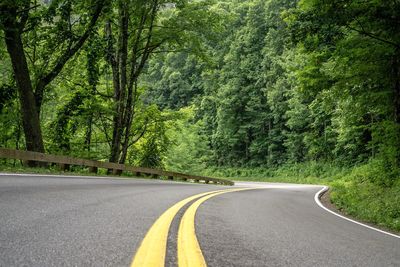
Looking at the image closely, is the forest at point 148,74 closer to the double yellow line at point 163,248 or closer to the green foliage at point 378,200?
the green foliage at point 378,200

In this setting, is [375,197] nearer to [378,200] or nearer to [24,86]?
[378,200]

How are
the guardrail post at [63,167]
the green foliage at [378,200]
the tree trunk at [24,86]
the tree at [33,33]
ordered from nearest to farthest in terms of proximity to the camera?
the green foliage at [378,200], the tree at [33,33], the tree trunk at [24,86], the guardrail post at [63,167]

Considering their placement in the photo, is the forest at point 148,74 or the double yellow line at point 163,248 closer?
the double yellow line at point 163,248

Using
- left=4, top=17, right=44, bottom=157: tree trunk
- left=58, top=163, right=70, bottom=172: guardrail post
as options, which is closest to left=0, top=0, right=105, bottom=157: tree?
left=4, top=17, right=44, bottom=157: tree trunk

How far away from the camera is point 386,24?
1184 cm

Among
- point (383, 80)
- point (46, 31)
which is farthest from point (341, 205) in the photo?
point (46, 31)

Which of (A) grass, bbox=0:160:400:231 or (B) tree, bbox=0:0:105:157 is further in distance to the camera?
(B) tree, bbox=0:0:105:157

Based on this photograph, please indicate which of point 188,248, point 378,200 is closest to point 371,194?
point 378,200

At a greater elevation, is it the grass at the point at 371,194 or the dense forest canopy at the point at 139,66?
the dense forest canopy at the point at 139,66

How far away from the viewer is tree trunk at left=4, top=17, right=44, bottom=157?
45.2 ft

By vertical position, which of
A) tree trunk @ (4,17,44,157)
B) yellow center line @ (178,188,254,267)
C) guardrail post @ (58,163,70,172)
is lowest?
yellow center line @ (178,188,254,267)

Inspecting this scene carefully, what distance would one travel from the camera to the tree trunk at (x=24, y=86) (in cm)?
1377

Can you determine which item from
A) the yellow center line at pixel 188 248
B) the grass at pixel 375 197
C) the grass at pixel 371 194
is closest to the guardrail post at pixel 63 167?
the grass at pixel 371 194

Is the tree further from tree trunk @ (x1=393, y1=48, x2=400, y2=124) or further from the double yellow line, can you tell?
tree trunk @ (x1=393, y1=48, x2=400, y2=124)
